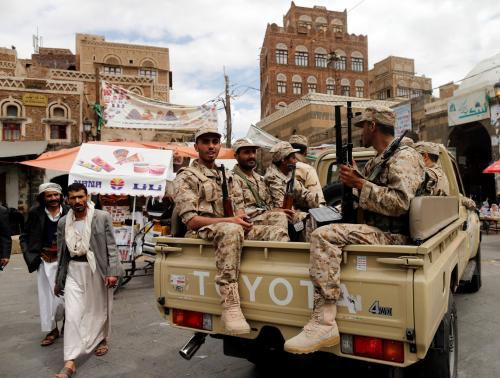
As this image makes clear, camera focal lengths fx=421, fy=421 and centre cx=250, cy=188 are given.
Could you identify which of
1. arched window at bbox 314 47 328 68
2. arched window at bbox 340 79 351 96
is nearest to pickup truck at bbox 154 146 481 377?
arched window at bbox 314 47 328 68

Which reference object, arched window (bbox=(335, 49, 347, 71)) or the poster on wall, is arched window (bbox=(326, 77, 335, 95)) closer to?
arched window (bbox=(335, 49, 347, 71))

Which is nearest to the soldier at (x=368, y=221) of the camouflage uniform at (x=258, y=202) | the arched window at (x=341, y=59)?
the camouflage uniform at (x=258, y=202)

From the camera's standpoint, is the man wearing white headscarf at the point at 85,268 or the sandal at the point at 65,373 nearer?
the sandal at the point at 65,373

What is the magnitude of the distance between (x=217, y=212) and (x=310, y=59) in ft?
203

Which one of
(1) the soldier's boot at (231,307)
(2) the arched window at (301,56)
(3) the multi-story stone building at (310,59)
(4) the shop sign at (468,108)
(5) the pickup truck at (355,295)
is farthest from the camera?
(2) the arched window at (301,56)

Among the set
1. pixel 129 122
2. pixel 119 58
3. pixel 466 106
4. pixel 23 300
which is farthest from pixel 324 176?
pixel 119 58

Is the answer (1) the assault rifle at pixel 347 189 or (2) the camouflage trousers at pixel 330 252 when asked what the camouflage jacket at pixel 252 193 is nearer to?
(1) the assault rifle at pixel 347 189

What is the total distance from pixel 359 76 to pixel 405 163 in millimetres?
65468

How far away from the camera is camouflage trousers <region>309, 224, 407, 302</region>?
230 centimetres

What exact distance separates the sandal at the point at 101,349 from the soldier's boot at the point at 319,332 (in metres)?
2.61

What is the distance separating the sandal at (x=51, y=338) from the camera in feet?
14.9

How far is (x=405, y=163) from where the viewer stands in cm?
266

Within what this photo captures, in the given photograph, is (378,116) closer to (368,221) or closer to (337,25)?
(368,221)

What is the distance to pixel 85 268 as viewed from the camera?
13.1 feet
